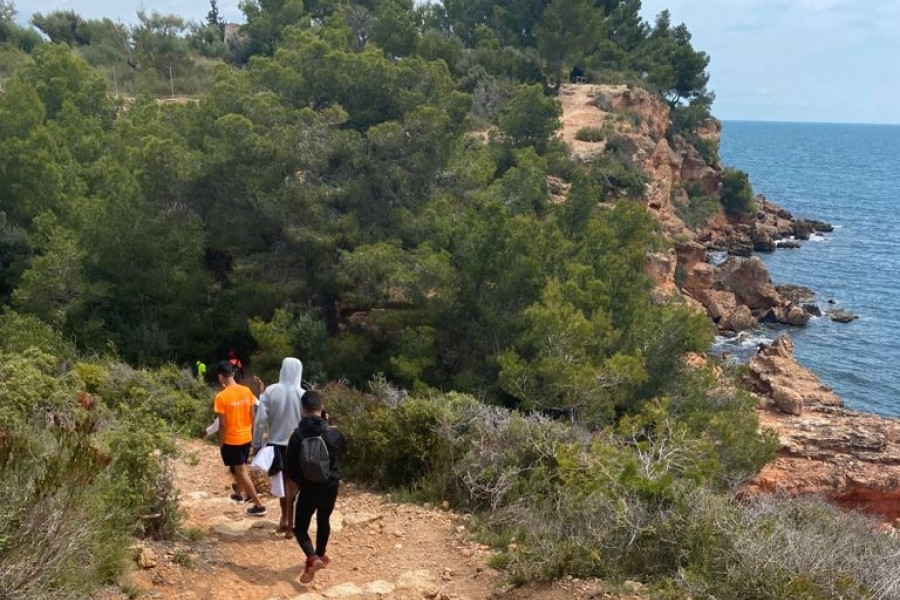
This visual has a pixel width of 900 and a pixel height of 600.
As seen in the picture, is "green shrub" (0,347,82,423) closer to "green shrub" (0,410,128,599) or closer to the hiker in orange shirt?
the hiker in orange shirt

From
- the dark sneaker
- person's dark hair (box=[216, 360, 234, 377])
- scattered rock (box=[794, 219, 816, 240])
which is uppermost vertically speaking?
person's dark hair (box=[216, 360, 234, 377])

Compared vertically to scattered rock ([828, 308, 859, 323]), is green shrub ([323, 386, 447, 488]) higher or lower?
higher

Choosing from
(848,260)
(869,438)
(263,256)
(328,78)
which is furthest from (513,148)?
(848,260)

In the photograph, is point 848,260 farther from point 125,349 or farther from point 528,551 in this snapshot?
point 528,551

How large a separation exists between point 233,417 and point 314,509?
57.1 inches

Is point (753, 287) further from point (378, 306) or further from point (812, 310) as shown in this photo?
point (378, 306)

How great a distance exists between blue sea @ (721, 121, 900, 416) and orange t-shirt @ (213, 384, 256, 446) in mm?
27606

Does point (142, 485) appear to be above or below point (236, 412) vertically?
below

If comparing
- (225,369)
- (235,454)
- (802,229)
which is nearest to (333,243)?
(225,369)

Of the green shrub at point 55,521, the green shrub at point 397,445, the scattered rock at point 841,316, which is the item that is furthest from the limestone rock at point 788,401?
the green shrub at point 55,521

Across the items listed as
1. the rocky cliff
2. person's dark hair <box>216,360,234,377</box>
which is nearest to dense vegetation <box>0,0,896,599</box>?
person's dark hair <box>216,360,234,377</box>

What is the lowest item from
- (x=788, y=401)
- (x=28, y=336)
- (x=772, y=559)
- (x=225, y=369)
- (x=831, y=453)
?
(x=831, y=453)

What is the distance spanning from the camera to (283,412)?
677 centimetres

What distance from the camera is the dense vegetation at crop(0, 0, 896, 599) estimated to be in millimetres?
7137
